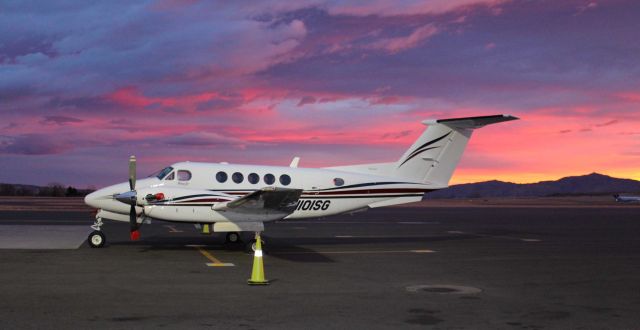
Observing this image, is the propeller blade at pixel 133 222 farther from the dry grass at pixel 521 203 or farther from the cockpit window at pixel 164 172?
the dry grass at pixel 521 203

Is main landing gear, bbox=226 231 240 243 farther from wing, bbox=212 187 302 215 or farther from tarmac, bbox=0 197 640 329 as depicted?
wing, bbox=212 187 302 215

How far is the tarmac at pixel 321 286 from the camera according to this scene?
32.1ft

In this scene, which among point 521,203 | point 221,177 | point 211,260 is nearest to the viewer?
point 211,260

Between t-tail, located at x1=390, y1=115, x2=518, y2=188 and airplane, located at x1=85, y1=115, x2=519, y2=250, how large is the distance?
0.04 metres

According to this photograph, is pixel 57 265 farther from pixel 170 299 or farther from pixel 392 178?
pixel 392 178

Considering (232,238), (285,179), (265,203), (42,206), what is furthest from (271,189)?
(42,206)

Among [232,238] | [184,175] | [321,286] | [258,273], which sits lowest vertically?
[321,286]

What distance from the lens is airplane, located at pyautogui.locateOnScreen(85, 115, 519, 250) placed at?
1956 centimetres

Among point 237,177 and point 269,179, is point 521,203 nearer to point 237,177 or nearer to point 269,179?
point 269,179

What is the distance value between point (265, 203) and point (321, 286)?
6.55m

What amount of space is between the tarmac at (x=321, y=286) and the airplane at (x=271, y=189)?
1174 millimetres

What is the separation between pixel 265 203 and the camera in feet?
63.6

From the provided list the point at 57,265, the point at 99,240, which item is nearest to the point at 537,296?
the point at 57,265

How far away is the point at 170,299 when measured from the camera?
37.3 ft
